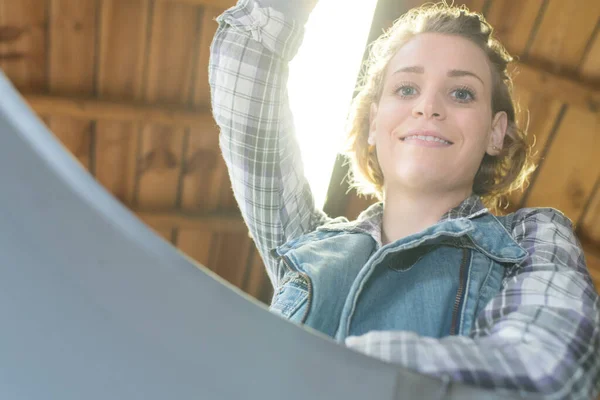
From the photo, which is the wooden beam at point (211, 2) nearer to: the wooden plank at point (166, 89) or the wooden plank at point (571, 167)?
the wooden plank at point (166, 89)

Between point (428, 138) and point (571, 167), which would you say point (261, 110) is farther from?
point (571, 167)

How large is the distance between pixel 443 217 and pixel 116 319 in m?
0.66

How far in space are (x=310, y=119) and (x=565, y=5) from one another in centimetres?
91

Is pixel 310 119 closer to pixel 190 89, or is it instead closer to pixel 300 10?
pixel 190 89

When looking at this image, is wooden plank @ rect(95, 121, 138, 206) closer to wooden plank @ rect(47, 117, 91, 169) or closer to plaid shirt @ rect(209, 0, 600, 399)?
wooden plank @ rect(47, 117, 91, 169)

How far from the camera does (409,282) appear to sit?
70cm

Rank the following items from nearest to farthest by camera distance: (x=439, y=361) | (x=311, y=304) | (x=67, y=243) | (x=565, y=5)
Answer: (x=67, y=243) → (x=439, y=361) → (x=311, y=304) → (x=565, y=5)

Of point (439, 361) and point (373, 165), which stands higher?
point (439, 361)

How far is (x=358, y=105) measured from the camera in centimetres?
112

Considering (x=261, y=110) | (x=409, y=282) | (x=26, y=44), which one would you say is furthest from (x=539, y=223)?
(x=26, y=44)

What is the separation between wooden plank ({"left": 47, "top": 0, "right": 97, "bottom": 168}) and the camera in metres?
2.11

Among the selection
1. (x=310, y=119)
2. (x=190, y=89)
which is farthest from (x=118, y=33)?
(x=310, y=119)

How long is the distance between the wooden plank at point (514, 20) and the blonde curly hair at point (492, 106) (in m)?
1.15

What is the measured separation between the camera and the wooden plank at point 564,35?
2.08 meters
